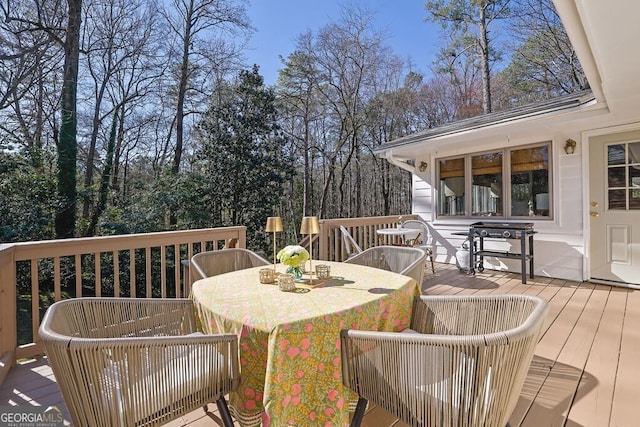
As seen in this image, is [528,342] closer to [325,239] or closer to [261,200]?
[325,239]

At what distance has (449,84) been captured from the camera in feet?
41.1

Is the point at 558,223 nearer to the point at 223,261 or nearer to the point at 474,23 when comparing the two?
the point at 223,261

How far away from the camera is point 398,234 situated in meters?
4.71

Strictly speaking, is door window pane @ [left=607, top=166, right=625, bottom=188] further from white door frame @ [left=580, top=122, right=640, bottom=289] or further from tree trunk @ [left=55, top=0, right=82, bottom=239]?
tree trunk @ [left=55, top=0, right=82, bottom=239]

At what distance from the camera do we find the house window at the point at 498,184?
480 centimetres

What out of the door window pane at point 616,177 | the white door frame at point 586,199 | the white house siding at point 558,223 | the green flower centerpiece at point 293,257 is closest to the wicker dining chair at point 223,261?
the green flower centerpiece at point 293,257

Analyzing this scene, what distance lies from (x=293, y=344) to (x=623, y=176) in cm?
506

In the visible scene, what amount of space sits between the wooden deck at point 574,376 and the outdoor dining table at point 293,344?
61cm

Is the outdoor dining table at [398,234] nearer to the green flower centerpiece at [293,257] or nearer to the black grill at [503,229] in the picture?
the black grill at [503,229]

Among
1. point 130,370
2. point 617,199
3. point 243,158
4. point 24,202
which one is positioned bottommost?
point 130,370

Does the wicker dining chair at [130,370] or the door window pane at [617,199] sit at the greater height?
the door window pane at [617,199]

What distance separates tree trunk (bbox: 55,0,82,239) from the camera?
734 cm
